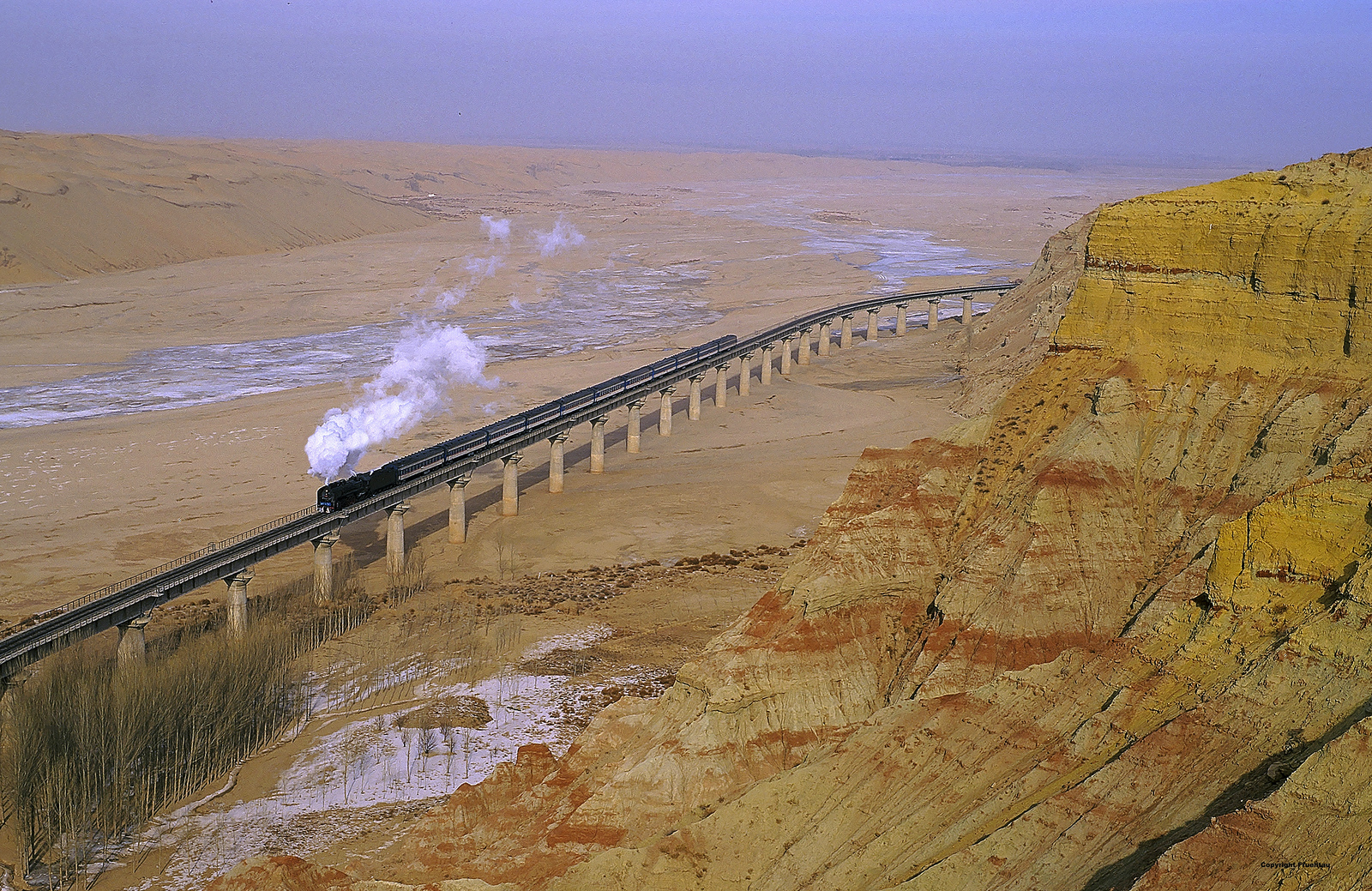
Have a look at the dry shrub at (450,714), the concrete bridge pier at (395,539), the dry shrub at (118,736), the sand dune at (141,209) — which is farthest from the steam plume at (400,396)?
the sand dune at (141,209)

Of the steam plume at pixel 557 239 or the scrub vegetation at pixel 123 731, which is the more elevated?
the steam plume at pixel 557 239

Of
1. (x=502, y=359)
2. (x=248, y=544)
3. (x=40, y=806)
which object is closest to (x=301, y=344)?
(x=502, y=359)

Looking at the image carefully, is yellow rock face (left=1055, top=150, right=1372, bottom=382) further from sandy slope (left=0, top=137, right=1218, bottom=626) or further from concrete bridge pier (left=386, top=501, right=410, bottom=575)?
concrete bridge pier (left=386, top=501, right=410, bottom=575)

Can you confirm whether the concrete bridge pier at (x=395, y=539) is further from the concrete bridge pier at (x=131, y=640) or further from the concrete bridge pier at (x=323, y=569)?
the concrete bridge pier at (x=131, y=640)

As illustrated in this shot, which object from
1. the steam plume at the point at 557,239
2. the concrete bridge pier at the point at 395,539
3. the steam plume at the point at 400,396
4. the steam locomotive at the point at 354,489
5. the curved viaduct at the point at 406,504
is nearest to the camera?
the curved viaduct at the point at 406,504

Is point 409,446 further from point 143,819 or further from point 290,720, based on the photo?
point 143,819

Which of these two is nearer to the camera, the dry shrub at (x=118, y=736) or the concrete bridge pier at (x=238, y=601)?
the dry shrub at (x=118, y=736)

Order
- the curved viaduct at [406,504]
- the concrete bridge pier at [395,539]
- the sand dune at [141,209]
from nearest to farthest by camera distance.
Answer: the curved viaduct at [406,504] < the concrete bridge pier at [395,539] < the sand dune at [141,209]
